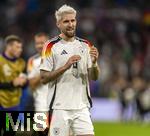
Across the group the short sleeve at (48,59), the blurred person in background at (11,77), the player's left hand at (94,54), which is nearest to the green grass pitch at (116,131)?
the blurred person in background at (11,77)

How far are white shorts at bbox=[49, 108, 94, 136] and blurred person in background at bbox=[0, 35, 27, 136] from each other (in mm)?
3017

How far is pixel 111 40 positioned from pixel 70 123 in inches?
701

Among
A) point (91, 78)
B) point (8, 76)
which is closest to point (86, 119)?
point (91, 78)

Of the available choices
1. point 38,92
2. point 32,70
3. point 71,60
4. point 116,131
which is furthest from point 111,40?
point 71,60

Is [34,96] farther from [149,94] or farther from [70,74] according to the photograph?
[149,94]

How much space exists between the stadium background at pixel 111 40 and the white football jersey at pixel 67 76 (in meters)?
12.0

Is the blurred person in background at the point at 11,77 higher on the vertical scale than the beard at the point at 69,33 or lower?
lower

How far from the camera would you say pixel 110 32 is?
88.5 ft

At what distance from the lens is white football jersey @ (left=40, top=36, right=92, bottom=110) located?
346 inches

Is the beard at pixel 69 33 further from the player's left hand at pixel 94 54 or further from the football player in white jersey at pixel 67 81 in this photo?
the player's left hand at pixel 94 54

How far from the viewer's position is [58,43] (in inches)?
350

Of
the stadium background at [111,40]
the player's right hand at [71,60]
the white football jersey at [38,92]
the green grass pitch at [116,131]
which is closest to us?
the player's right hand at [71,60]

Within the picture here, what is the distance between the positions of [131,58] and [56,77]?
16.9 meters

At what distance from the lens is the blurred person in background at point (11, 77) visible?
12.0 m
